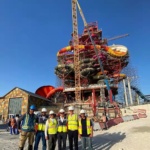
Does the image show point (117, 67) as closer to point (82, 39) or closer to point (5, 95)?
point (82, 39)

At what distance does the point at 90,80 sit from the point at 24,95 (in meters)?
22.7

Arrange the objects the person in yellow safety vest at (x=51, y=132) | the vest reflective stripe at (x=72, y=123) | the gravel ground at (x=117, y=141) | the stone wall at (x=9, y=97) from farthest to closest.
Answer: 1. the stone wall at (x=9, y=97)
2. the gravel ground at (x=117, y=141)
3. the vest reflective stripe at (x=72, y=123)
4. the person in yellow safety vest at (x=51, y=132)

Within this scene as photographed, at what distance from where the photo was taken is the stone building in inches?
1538

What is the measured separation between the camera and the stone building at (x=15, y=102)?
3906 cm

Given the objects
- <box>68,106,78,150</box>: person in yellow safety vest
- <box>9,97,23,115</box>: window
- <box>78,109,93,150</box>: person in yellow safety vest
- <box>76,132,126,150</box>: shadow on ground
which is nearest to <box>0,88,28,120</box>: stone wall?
<box>9,97,23,115</box>: window

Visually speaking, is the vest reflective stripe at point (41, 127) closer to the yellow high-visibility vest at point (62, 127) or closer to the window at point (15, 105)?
the yellow high-visibility vest at point (62, 127)

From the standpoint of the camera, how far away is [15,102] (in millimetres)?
40094

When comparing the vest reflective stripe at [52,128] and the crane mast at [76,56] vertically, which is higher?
the crane mast at [76,56]

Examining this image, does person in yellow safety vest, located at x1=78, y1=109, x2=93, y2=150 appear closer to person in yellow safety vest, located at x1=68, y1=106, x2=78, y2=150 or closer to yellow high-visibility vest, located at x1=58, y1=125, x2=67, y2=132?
person in yellow safety vest, located at x1=68, y1=106, x2=78, y2=150

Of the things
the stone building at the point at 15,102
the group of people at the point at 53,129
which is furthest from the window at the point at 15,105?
the group of people at the point at 53,129

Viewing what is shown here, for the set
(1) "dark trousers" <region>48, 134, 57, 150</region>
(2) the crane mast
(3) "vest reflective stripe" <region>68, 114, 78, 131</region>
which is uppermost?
(2) the crane mast

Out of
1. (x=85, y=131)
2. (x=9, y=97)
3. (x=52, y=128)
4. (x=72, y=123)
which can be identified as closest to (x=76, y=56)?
(x=9, y=97)

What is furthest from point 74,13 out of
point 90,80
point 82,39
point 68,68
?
point 90,80

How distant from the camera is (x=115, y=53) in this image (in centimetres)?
5431
